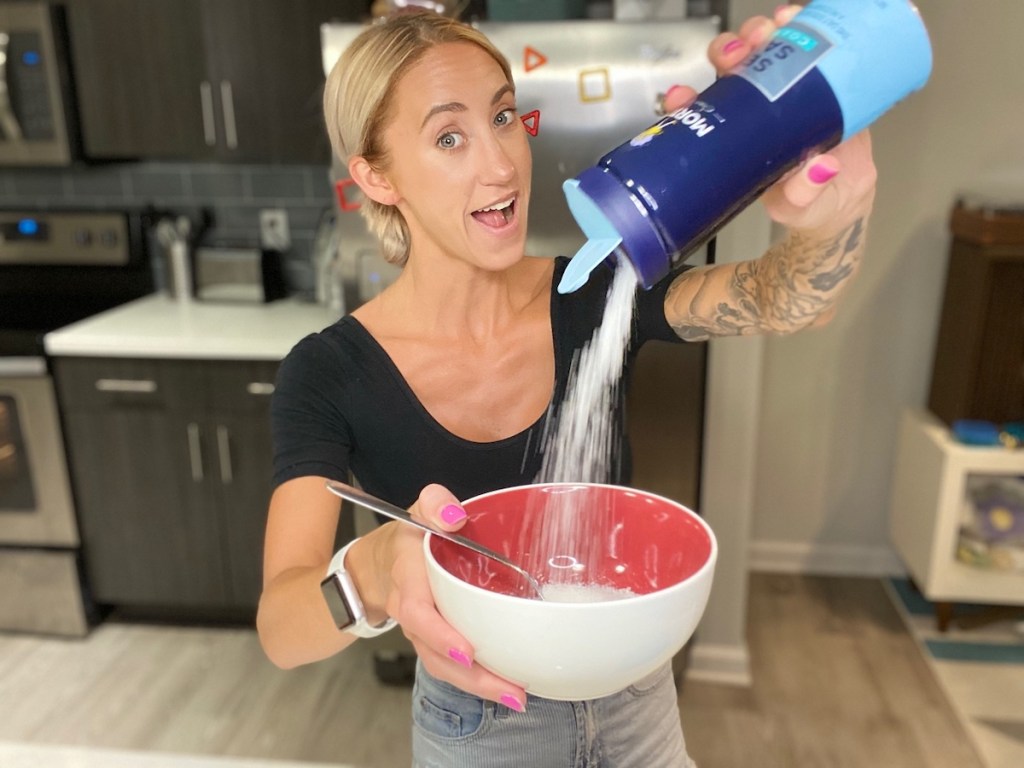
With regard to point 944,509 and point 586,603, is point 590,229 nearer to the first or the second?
point 586,603

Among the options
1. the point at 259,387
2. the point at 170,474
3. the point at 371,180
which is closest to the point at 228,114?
the point at 259,387

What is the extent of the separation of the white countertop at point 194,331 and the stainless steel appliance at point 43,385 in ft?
0.36

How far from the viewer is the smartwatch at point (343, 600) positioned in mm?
598

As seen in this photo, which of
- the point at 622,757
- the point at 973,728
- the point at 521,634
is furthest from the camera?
the point at 973,728

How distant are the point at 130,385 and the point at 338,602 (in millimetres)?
1675

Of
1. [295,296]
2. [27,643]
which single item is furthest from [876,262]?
[27,643]

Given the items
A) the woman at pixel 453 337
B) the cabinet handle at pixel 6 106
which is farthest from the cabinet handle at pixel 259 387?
the woman at pixel 453 337

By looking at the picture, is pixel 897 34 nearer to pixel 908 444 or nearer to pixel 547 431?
pixel 547 431

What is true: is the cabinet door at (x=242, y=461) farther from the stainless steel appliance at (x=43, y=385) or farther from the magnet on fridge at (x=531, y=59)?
the magnet on fridge at (x=531, y=59)

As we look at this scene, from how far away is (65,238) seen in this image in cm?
245

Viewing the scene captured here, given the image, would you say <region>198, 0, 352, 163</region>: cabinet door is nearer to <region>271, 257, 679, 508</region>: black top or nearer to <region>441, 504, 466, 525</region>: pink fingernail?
<region>271, 257, 679, 508</region>: black top

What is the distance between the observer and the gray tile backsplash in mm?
2445

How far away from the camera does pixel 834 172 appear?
0.52 m

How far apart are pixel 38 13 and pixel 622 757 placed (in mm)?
2207
